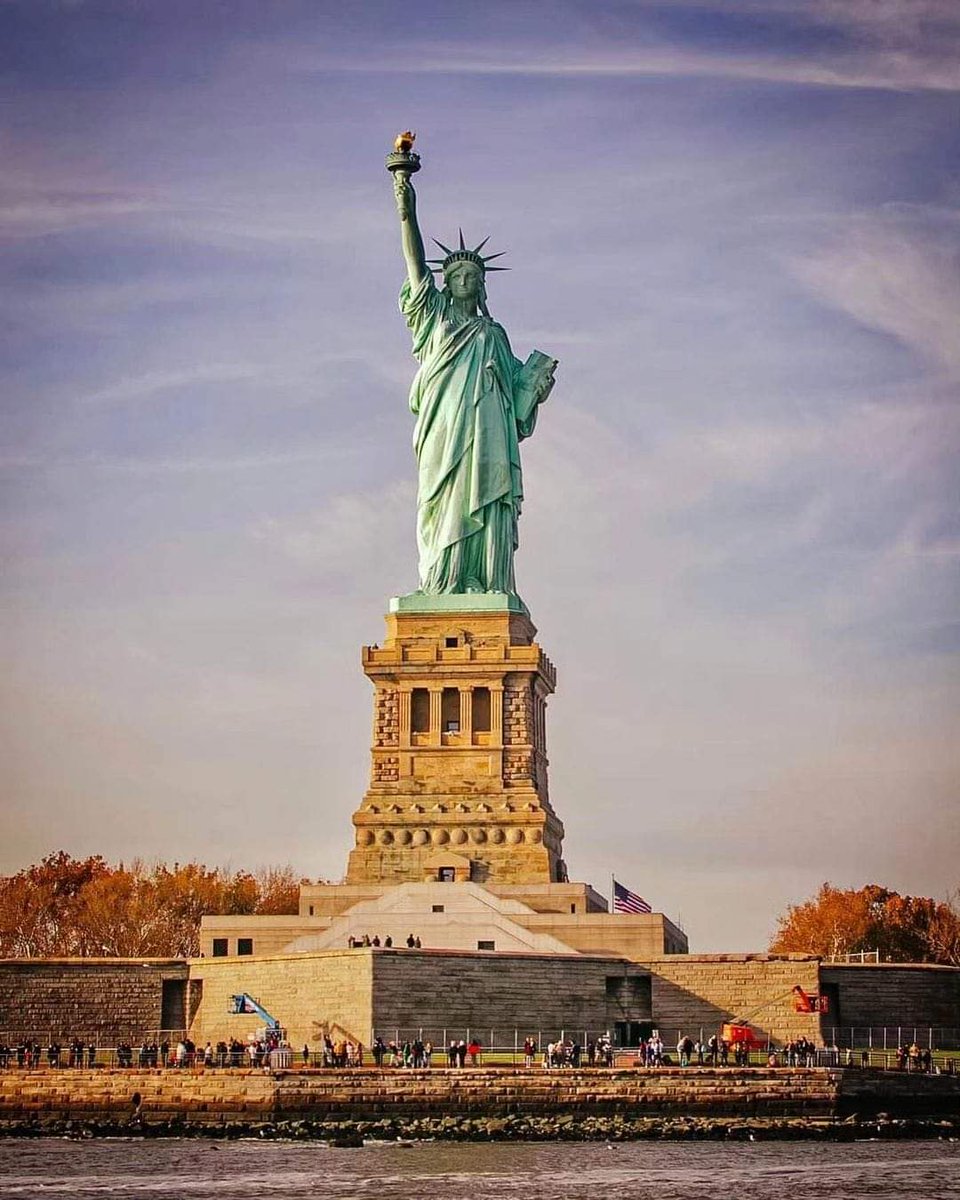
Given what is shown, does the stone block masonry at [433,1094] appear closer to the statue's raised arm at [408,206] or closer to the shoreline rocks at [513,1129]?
the shoreline rocks at [513,1129]

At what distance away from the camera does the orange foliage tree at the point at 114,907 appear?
3290 inches

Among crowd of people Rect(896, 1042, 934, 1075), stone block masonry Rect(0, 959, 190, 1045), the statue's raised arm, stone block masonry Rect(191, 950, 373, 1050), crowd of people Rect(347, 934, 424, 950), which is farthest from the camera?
the statue's raised arm

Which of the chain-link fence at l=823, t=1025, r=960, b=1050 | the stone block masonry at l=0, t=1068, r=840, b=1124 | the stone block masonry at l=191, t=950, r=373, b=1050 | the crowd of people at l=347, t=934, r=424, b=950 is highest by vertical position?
the crowd of people at l=347, t=934, r=424, b=950

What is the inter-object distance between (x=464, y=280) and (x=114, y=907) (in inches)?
970

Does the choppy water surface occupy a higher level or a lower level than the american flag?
lower

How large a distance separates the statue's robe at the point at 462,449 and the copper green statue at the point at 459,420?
0.03 metres

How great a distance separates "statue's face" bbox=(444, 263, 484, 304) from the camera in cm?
7606

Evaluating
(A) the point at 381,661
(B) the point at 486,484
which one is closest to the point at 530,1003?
(A) the point at 381,661

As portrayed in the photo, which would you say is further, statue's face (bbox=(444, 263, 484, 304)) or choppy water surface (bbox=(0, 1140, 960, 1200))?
statue's face (bbox=(444, 263, 484, 304))

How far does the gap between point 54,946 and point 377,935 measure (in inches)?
951

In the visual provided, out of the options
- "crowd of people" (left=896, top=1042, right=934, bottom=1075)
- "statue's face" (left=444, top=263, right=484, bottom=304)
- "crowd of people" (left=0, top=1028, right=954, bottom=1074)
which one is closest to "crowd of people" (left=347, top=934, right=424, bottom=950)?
"crowd of people" (left=0, top=1028, right=954, bottom=1074)

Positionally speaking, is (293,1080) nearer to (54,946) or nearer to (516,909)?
(516,909)

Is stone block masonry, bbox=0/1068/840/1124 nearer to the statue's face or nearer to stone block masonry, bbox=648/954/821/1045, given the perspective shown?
stone block masonry, bbox=648/954/821/1045

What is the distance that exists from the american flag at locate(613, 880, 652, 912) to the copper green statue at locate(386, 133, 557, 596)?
1210cm
